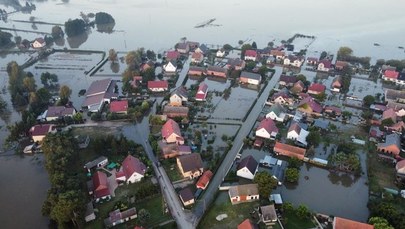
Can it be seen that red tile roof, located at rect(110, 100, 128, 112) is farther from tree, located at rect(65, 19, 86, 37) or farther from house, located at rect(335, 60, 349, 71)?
tree, located at rect(65, 19, 86, 37)

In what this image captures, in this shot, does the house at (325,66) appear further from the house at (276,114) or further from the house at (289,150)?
the house at (289,150)

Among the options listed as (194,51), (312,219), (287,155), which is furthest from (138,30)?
(312,219)

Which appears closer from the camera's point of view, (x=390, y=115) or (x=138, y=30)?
(x=390, y=115)

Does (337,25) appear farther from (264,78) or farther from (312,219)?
(312,219)

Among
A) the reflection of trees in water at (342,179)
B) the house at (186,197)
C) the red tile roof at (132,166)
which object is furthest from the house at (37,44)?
the reflection of trees in water at (342,179)

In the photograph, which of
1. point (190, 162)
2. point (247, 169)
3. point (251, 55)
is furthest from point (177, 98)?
point (251, 55)

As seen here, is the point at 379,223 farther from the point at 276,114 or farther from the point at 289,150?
the point at 276,114
